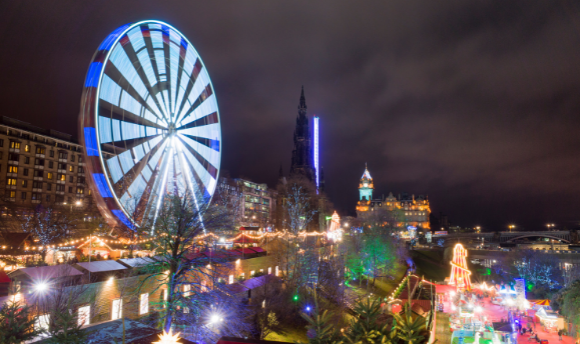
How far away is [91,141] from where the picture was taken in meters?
12.2

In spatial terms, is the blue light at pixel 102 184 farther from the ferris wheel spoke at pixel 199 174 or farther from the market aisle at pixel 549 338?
the market aisle at pixel 549 338

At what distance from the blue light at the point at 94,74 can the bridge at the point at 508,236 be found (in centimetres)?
8347

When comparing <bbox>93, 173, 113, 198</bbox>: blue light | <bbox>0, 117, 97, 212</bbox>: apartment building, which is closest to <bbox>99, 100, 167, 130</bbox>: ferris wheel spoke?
<bbox>93, 173, 113, 198</bbox>: blue light

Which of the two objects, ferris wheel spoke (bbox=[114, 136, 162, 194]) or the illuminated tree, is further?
the illuminated tree

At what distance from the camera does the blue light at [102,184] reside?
39.5 feet

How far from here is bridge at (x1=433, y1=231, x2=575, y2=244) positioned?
83.4 metres

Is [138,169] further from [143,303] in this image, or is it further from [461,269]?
[461,269]

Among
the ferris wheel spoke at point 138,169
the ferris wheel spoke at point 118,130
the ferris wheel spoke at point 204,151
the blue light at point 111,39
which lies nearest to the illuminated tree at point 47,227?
the ferris wheel spoke at point 204,151

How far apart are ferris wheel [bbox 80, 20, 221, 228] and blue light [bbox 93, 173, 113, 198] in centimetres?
3

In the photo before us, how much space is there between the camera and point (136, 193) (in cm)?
1512

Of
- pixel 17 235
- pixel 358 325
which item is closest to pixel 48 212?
pixel 17 235

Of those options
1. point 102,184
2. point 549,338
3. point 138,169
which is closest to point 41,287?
point 102,184

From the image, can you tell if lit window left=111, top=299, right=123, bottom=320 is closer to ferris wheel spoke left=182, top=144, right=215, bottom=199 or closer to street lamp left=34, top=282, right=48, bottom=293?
street lamp left=34, top=282, right=48, bottom=293

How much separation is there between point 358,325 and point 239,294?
12.4m
